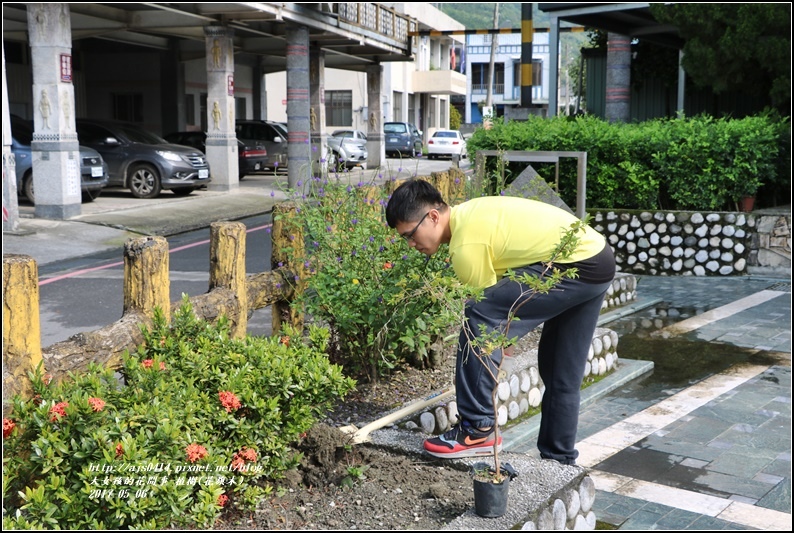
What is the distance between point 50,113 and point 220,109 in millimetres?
6297

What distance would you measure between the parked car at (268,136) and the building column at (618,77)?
1156 centimetres

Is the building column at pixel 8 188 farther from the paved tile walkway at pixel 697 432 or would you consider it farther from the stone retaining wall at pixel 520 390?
the stone retaining wall at pixel 520 390

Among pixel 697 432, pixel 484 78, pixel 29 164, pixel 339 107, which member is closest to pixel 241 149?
pixel 29 164

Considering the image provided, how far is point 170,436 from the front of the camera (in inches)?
127

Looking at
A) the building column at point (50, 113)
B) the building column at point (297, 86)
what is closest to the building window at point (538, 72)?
the building column at point (297, 86)

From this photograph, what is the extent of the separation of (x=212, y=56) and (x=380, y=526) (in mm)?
18928

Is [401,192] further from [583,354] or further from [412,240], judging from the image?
[583,354]

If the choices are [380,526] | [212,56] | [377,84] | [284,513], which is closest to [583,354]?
[380,526]

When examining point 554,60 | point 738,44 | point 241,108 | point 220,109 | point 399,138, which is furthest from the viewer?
point 399,138

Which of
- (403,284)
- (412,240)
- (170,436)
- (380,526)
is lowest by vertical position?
(380,526)

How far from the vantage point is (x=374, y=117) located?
32.1m

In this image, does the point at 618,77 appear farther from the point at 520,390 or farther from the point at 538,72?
the point at 538,72

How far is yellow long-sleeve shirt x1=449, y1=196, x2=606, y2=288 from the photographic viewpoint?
12.5 ft

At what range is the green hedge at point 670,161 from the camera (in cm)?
1103
